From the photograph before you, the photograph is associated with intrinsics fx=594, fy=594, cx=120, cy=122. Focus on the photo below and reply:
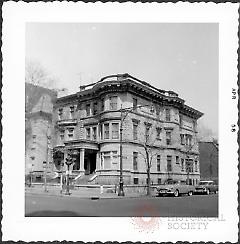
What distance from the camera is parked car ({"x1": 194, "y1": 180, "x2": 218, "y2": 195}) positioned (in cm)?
929

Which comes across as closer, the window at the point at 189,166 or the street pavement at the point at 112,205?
the street pavement at the point at 112,205

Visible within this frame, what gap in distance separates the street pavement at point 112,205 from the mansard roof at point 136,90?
142cm

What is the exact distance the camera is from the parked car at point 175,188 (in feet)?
31.2

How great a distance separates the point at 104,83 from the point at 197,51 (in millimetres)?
1558

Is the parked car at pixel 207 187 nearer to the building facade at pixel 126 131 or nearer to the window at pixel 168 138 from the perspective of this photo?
the building facade at pixel 126 131

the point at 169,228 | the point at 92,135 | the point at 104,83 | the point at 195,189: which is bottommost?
the point at 169,228

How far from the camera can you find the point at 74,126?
31.6 feet

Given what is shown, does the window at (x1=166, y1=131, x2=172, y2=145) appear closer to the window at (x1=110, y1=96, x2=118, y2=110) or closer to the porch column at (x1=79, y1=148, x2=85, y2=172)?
the window at (x1=110, y1=96, x2=118, y2=110)

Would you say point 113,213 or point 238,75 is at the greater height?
point 238,75

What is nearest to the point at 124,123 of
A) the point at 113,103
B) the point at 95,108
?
the point at 113,103

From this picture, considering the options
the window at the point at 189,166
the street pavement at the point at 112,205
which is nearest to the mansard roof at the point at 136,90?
the window at the point at 189,166

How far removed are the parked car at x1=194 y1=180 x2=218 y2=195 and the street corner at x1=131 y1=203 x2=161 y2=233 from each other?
80cm

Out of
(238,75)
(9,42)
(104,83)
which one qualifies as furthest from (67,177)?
(238,75)

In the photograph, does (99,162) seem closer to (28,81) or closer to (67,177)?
(67,177)
